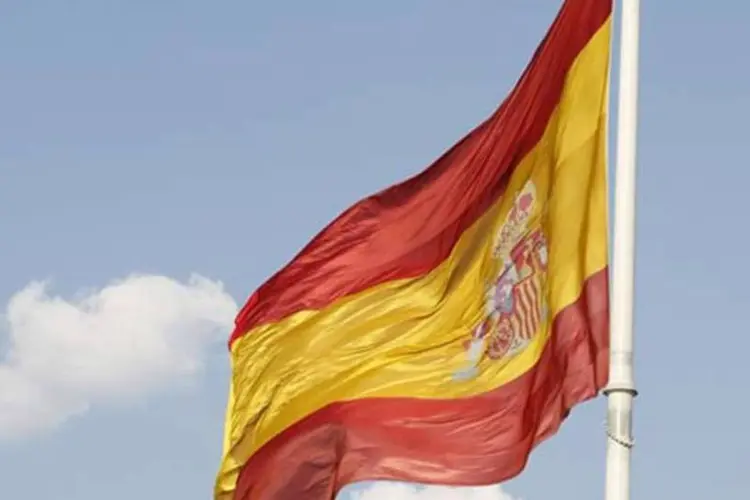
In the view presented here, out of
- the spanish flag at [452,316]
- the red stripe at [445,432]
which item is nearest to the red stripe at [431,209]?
the spanish flag at [452,316]

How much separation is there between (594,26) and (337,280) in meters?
3.56

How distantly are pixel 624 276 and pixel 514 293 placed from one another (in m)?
1.67

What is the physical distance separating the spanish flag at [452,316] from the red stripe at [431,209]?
14mm

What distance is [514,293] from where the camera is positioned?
13297mm

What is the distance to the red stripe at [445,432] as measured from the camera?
12094 millimetres

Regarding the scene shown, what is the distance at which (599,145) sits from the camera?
12.5 meters

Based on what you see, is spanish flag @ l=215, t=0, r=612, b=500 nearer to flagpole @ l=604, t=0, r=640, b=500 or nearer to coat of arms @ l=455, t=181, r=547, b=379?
coat of arms @ l=455, t=181, r=547, b=379

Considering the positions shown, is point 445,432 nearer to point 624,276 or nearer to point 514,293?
point 514,293

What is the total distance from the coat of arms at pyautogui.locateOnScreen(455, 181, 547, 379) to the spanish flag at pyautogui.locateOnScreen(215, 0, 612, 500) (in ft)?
0.06

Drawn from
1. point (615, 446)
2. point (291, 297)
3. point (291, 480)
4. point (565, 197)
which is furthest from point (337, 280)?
point (615, 446)

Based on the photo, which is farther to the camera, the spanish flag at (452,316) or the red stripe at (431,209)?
the red stripe at (431,209)

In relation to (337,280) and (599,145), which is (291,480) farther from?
(599,145)

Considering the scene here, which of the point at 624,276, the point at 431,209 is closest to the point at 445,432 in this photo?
the point at 431,209

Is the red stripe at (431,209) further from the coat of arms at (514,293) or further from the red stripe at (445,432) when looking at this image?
the red stripe at (445,432)
